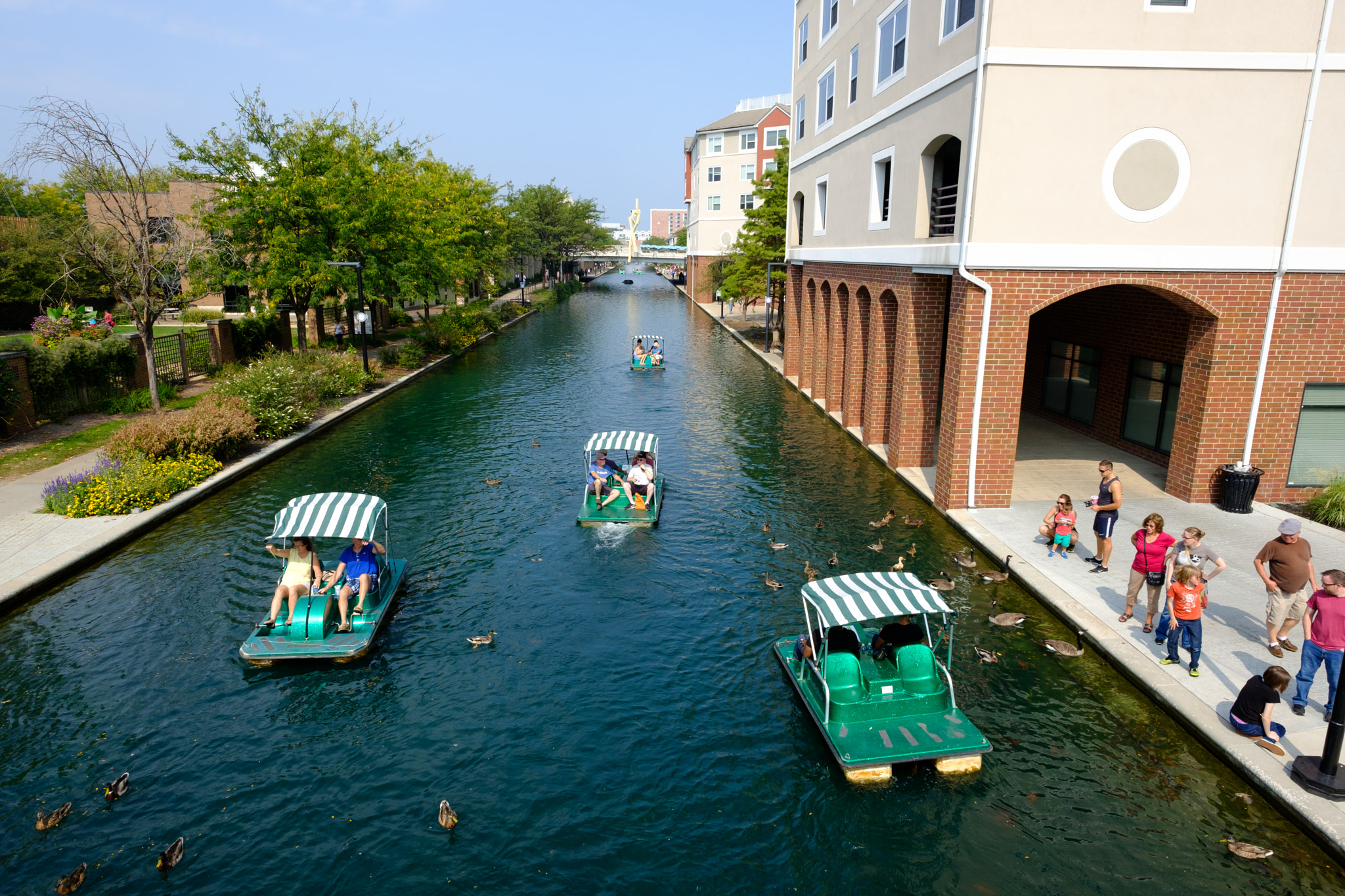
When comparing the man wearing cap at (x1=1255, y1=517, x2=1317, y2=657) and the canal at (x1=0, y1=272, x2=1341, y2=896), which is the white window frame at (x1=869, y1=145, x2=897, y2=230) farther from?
the man wearing cap at (x1=1255, y1=517, x2=1317, y2=657)

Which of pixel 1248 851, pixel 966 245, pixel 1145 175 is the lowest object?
pixel 1248 851

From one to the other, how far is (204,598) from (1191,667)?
15698mm

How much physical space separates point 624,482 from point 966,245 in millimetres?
9033

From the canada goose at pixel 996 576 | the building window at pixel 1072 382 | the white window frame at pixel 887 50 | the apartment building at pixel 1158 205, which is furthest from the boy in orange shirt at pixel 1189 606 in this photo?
the white window frame at pixel 887 50

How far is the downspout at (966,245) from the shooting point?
15.9m

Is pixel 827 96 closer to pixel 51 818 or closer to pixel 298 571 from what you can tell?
pixel 298 571

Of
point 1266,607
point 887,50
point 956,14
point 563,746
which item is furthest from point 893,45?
point 563,746

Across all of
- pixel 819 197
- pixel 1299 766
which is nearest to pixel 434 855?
pixel 1299 766

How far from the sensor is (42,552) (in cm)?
1552

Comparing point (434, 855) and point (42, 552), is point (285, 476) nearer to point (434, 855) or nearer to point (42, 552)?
point (42, 552)

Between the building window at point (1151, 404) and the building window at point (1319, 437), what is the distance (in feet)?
8.70

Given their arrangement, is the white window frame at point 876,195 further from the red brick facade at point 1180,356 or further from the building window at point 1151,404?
the building window at point 1151,404

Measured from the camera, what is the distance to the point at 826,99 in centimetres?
2988

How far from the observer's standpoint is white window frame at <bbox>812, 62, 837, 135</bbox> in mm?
28266
